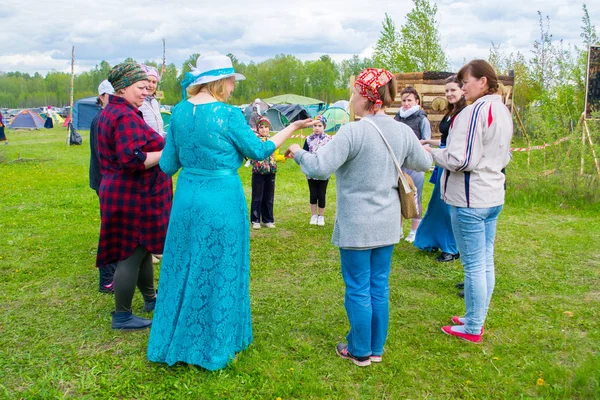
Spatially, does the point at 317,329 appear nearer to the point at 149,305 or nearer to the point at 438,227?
the point at 149,305

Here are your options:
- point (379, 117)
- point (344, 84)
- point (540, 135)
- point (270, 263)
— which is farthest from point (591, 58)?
point (344, 84)

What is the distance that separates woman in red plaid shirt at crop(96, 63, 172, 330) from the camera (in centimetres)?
353

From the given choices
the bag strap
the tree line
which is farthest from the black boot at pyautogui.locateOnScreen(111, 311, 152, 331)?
the tree line

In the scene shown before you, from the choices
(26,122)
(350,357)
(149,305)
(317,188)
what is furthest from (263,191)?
(26,122)

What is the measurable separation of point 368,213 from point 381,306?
654 mm

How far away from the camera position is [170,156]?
3.25 metres

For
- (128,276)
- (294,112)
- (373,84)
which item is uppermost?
(294,112)

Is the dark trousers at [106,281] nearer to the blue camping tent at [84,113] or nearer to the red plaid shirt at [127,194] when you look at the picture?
the red plaid shirt at [127,194]

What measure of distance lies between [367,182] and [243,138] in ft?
2.63

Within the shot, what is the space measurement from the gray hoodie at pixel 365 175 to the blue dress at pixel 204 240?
429 millimetres

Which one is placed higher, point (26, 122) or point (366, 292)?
point (26, 122)

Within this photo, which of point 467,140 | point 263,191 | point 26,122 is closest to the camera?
point 467,140

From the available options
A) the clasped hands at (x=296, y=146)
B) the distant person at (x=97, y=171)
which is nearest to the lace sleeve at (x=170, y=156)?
the clasped hands at (x=296, y=146)

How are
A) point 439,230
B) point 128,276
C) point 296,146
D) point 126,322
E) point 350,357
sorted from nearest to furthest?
point 296,146
point 350,357
point 128,276
point 126,322
point 439,230
